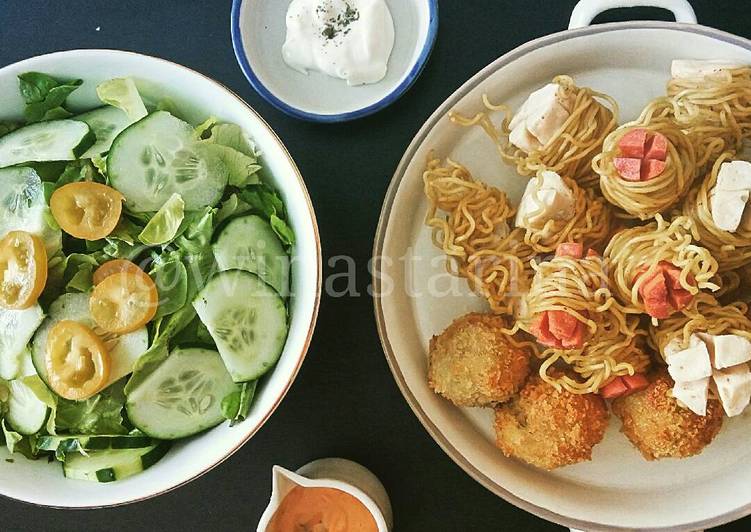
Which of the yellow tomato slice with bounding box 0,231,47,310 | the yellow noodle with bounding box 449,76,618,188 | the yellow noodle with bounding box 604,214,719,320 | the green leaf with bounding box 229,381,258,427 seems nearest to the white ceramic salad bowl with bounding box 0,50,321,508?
the green leaf with bounding box 229,381,258,427

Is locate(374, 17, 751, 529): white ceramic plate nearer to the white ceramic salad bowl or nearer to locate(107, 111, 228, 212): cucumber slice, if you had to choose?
the white ceramic salad bowl

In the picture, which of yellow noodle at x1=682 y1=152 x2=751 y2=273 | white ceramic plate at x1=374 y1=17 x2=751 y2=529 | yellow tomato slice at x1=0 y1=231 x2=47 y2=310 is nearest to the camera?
yellow tomato slice at x1=0 y1=231 x2=47 y2=310

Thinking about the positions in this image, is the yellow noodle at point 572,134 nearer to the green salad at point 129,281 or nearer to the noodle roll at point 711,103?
the noodle roll at point 711,103

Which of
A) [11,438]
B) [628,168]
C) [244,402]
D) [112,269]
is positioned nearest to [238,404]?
[244,402]

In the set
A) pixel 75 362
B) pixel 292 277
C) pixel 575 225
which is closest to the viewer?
pixel 75 362

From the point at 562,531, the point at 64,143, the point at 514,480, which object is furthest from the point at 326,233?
the point at 562,531

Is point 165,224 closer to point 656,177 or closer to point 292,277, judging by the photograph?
point 292,277
